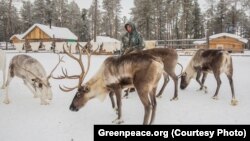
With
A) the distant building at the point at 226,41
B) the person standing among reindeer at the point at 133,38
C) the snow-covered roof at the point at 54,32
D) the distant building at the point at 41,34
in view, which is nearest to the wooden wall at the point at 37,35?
the distant building at the point at 41,34

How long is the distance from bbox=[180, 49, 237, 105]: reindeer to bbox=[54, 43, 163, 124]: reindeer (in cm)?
253

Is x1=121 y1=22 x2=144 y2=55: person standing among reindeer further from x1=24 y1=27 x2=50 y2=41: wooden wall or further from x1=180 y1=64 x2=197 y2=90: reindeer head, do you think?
x1=24 y1=27 x2=50 y2=41: wooden wall

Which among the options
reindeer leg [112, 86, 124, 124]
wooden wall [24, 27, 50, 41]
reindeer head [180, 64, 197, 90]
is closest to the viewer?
reindeer leg [112, 86, 124, 124]

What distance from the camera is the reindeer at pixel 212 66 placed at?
7.45m

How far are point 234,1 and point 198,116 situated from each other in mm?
42933

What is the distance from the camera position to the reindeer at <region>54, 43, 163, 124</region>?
17.5ft

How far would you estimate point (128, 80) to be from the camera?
567 centimetres

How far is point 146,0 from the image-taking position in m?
47.8

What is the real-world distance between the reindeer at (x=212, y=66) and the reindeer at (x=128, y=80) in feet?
8.31

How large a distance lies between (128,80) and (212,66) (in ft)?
10.0

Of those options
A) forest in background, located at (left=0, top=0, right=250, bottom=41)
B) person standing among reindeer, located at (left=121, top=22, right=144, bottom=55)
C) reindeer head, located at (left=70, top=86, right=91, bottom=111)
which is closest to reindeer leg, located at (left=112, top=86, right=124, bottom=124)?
reindeer head, located at (left=70, top=86, right=91, bottom=111)

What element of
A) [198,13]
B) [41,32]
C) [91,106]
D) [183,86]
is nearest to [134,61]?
[91,106]

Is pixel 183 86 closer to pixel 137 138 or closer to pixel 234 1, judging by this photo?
pixel 137 138

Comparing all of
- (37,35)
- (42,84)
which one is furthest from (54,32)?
(42,84)
